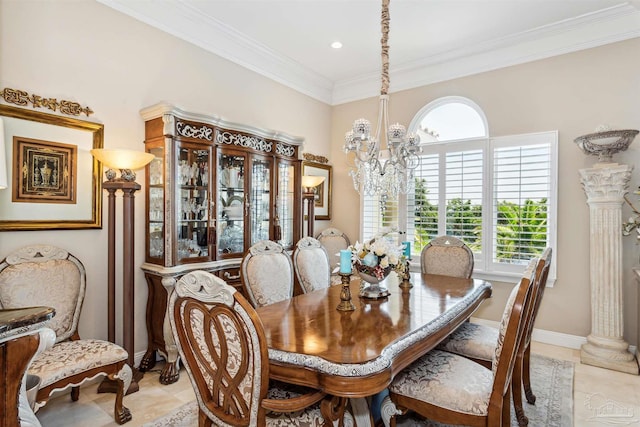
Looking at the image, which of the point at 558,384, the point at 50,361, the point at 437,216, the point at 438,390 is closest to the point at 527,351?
the point at 558,384

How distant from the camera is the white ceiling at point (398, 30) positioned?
3225mm

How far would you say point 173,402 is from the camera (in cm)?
251

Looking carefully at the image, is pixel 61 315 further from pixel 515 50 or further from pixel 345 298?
pixel 515 50

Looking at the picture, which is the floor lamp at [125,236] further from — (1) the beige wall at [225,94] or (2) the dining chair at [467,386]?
(2) the dining chair at [467,386]

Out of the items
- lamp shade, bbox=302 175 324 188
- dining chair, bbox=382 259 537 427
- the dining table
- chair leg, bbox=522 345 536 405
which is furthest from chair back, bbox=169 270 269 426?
lamp shade, bbox=302 175 324 188

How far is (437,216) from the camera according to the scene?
437 centimetres

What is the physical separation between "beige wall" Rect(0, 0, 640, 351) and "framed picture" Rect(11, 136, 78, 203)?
0.86 ft

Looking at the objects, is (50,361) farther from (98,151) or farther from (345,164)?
(345,164)

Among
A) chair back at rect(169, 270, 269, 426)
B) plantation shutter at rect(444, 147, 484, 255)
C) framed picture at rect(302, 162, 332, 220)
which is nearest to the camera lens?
chair back at rect(169, 270, 269, 426)

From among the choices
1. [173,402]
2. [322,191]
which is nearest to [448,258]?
[322,191]

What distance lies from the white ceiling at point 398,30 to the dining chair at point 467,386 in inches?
109

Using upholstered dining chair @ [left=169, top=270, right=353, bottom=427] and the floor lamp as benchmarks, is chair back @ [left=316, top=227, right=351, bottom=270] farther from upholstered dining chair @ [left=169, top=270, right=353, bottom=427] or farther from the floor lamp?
upholstered dining chair @ [left=169, top=270, right=353, bottom=427]

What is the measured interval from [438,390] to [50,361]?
221 centimetres

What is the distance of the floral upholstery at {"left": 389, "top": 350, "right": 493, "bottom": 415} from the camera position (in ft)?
5.28
